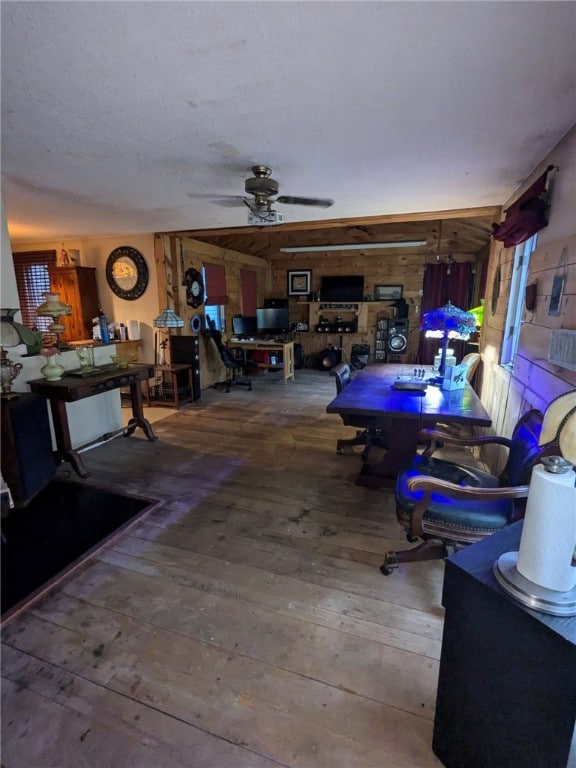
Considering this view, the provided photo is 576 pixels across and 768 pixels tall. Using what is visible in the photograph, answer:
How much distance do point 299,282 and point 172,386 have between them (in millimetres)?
4116

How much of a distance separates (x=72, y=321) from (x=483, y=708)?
233 inches

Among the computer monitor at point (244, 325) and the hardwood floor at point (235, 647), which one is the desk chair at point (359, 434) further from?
the computer monitor at point (244, 325)

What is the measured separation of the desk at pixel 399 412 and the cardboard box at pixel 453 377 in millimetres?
50

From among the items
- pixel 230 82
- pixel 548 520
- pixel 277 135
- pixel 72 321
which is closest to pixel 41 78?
pixel 230 82

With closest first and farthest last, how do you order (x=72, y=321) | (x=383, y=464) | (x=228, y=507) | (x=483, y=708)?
(x=483, y=708)
(x=228, y=507)
(x=383, y=464)
(x=72, y=321)

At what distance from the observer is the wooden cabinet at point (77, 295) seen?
506 centimetres

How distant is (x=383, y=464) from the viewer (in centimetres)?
275

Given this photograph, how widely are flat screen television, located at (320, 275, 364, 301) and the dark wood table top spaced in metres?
4.62

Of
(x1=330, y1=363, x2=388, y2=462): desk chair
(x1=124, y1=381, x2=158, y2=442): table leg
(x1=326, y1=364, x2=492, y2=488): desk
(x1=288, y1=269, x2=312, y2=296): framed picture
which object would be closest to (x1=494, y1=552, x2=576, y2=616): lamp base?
(x1=326, y1=364, x2=492, y2=488): desk

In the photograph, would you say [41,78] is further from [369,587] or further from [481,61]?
[369,587]

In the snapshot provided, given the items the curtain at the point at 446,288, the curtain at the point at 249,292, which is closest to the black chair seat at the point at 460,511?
the curtain at the point at 446,288

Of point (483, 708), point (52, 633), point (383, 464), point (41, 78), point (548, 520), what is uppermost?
point (41, 78)

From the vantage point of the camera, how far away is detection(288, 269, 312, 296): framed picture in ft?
25.8

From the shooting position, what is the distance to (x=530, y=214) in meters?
2.18
